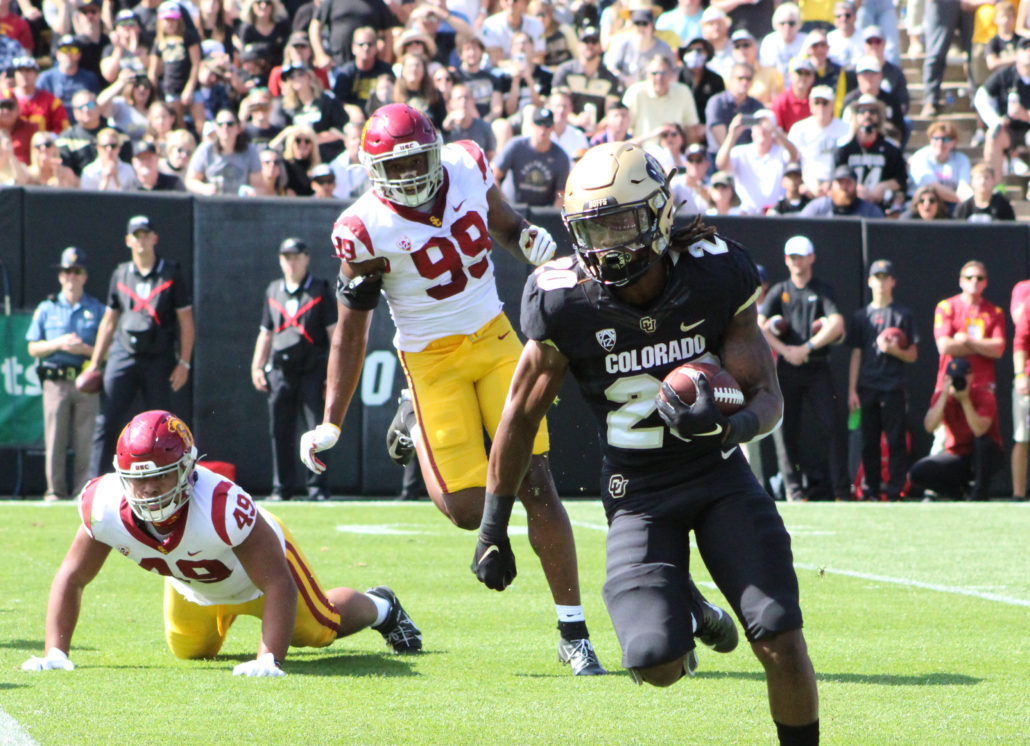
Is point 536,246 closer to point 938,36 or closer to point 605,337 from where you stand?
point 605,337

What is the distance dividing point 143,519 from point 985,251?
940 cm

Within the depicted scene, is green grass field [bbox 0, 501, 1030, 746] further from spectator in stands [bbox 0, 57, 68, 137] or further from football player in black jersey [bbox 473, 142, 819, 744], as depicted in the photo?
spectator in stands [bbox 0, 57, 68, 137]

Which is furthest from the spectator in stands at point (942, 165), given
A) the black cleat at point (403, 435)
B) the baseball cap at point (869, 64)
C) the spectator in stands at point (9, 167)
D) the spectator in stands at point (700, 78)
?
the black cleat at point (403, 435)

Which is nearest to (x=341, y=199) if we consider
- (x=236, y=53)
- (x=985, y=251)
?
Result: (x=236, y=53)

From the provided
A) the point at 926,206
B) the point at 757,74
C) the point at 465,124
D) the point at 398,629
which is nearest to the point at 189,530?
the point at 398,629

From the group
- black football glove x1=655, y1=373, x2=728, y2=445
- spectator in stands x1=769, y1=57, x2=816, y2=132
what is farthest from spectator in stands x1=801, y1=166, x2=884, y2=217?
black football glove x1=655, y1=373, x2=728, y2=445

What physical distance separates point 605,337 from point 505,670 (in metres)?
1.81

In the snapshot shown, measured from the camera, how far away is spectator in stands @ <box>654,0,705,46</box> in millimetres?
15359

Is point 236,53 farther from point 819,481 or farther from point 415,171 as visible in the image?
point 415,171

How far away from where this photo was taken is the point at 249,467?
11.7 metres

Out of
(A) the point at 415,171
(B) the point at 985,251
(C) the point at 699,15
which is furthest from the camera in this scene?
(C) the point at 699,15

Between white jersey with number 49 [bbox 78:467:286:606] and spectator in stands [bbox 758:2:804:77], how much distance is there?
1087 centimetres

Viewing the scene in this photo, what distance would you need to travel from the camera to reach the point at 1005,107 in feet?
47.7

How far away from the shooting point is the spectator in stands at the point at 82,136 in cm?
1224
